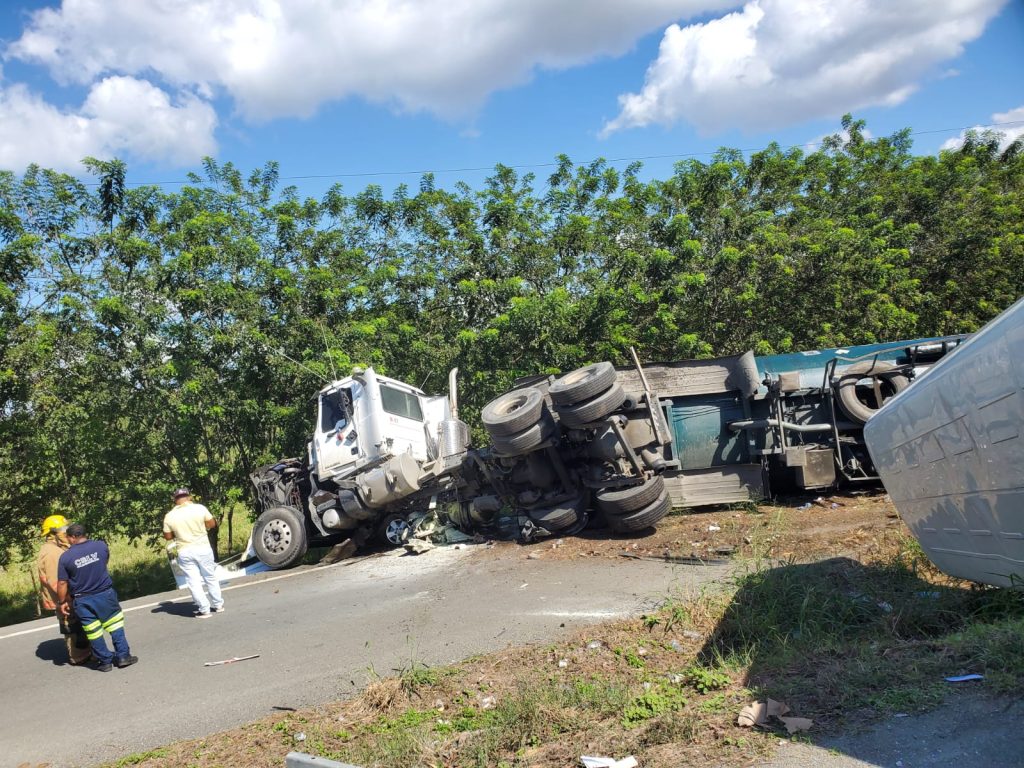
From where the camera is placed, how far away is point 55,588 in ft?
24.4

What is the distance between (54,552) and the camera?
7590mm

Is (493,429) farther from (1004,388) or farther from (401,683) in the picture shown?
(1004,388)

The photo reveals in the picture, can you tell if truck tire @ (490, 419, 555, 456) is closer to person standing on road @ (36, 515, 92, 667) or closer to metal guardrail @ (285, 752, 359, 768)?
person standing on road @ (36, 515, 92, 667)

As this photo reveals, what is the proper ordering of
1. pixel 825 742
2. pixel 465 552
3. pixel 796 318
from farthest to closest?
pixel 796 318
pixel 465 552
pixel 825 742

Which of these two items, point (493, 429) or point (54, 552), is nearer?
point (54, 552)

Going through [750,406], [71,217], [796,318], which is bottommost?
[750,406]

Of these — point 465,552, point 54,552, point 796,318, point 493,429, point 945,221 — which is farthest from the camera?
point 945,221

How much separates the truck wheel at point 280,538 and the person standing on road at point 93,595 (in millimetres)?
3968

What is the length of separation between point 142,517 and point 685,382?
34.5 ft

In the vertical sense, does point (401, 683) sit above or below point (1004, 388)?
below

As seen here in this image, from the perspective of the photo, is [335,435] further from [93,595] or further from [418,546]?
[93,595]

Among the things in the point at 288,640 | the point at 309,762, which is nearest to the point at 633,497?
the point at 288,640

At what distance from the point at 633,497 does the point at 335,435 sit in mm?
4775

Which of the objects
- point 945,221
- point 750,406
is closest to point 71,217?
point 750,406
